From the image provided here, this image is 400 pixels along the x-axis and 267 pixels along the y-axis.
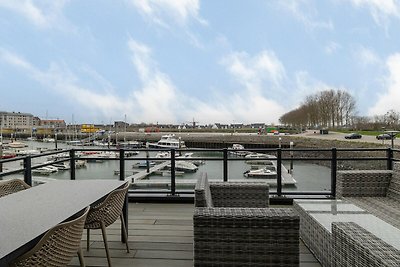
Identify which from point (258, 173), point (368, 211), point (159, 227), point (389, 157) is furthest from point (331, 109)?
point (159, 227)

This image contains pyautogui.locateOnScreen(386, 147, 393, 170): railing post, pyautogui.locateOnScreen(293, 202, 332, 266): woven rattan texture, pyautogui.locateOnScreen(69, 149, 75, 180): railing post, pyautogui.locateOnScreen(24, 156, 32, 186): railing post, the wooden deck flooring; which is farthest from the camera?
pyautogui.locateOnScreen(69, 149, 75, 180): railing post

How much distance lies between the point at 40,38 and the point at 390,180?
14.0 metres

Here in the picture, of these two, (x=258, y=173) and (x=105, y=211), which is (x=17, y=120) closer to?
(x=258, y=173)

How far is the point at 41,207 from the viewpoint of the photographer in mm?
2146

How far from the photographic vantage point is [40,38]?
13.5m

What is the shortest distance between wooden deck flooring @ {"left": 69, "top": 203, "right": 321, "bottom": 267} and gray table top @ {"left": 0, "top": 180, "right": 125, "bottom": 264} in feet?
2.08

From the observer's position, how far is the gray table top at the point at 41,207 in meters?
1.61

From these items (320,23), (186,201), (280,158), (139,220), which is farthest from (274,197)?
(320,23)

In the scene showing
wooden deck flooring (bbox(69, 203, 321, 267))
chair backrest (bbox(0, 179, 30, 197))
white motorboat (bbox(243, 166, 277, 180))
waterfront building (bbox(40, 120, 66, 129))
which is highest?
waterfront building (bbox(40, 120, 66, 129))

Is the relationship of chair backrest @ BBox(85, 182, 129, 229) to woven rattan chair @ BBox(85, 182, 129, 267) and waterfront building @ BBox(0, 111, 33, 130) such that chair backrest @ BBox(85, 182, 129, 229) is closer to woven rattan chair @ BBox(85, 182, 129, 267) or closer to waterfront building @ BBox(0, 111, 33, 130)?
woven rattan chair @ BBox(85, 182, 129, 267)

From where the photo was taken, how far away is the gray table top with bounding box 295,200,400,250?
2.52 meters

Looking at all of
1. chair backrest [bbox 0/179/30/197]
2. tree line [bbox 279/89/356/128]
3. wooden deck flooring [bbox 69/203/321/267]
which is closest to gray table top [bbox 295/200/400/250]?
wooden deck flooring [bbox 69/203/321/267]

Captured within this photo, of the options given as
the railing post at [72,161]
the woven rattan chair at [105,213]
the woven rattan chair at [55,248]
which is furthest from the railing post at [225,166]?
the woven rattan chair at [55,248]

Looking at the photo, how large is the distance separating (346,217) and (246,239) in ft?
4.38
